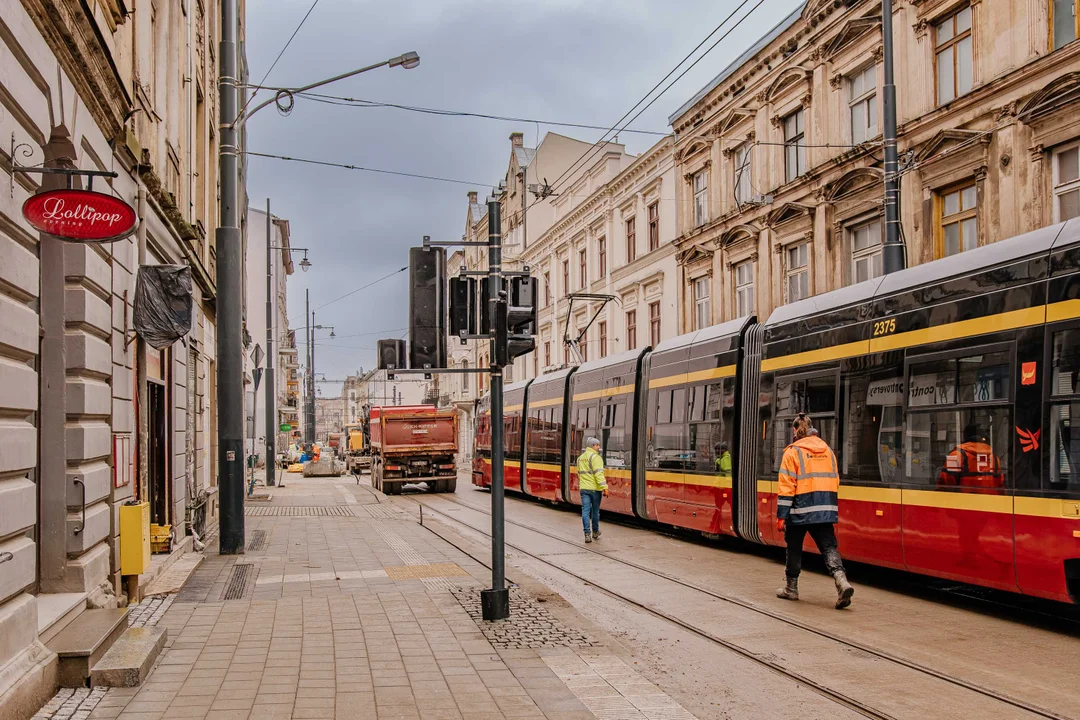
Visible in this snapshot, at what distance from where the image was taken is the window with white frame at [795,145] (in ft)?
83.3

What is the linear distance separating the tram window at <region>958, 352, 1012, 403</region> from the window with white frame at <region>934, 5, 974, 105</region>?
446 inches

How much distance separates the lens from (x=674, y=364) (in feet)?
55.5

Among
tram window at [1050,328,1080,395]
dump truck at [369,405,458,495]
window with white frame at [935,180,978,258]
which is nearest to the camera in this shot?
tram window at [1050,328,1080,395]

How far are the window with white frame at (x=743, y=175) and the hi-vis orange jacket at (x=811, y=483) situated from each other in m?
18.5

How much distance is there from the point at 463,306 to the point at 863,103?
54.6 ft

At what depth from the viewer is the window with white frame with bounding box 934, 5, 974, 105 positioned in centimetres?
1922

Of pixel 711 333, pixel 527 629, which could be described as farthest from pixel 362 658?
pixel 711 333

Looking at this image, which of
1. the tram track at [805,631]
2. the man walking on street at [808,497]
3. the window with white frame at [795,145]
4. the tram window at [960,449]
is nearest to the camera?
the tram track at [805,631]

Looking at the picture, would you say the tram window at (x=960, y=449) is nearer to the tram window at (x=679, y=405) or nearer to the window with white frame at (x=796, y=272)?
the tram window at (x=679, y=405)

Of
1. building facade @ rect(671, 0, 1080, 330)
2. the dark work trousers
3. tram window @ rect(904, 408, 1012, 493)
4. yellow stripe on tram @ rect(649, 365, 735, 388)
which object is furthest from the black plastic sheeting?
building facade @ rect(671, 0, 1080, 330)

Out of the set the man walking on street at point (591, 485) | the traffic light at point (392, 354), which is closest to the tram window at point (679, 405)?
the man walking on street at point (591, 485)

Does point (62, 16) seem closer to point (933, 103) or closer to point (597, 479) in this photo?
point (597, 479)

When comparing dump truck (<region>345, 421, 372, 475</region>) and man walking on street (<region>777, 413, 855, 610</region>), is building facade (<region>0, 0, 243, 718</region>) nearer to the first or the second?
man walking on street (<region>777, 413, 855, 610</region>)

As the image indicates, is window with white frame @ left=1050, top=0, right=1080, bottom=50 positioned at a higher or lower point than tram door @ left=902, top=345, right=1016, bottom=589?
higher
